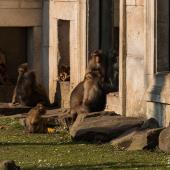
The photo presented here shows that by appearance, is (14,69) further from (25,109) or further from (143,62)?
(143,62)

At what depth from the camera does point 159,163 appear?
573 inches

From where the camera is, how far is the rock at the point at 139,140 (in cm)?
1591

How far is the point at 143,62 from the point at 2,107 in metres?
5.73

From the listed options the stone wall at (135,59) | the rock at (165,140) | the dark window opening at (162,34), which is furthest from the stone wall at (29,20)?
the rock at (165,140)

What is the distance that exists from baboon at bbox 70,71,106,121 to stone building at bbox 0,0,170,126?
8.2 inches

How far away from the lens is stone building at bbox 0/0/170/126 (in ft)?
59.1

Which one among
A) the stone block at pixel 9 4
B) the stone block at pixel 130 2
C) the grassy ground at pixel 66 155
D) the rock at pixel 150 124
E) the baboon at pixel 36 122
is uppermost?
the stone block at pixel 9 4

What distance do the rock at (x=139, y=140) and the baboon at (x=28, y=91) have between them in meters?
7.65

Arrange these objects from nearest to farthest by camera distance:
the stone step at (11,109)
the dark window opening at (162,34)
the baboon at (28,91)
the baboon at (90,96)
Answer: the dark window opening at (162,34) < the baboon at (90,96) < the stone step at (11,109) < the baboon at (28,91)

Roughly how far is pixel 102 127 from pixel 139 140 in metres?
1.47

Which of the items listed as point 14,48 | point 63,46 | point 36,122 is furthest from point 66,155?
point 14,48

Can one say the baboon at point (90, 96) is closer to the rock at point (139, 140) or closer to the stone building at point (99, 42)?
the stone building at point (99, 42)

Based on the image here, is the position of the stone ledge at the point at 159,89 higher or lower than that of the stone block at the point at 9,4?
lower

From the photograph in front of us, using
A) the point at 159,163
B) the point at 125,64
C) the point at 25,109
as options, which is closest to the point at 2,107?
the point at 25,109
